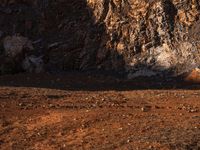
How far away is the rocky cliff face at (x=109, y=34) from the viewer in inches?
850

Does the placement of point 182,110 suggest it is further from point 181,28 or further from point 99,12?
point 99,12

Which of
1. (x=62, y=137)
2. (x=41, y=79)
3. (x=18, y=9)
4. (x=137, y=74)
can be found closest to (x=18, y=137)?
(x=62, y=137)

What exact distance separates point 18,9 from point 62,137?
1506cm

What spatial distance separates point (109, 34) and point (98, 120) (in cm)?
1115

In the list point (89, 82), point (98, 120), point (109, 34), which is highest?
point (109, 34)

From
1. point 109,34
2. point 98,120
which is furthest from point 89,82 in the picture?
point 98,120

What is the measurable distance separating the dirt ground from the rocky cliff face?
5.01m

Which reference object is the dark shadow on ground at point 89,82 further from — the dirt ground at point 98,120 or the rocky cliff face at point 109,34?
the dirt ground at point 98,120

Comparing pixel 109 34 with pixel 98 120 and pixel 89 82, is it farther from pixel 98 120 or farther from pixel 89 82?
pixel 98 120

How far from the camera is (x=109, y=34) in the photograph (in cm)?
2323

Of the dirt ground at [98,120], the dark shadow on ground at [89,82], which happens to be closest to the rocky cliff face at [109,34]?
the dark shadow on ground at [89,82]

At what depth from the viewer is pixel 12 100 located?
14.7m

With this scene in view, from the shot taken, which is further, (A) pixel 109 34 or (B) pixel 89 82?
(A) pixel 109 34

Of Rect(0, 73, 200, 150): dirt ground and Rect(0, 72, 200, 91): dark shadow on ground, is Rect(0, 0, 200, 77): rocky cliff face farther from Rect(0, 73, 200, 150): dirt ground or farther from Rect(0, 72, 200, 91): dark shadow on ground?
Rect(0, 73, 200, 150): dirt ground
